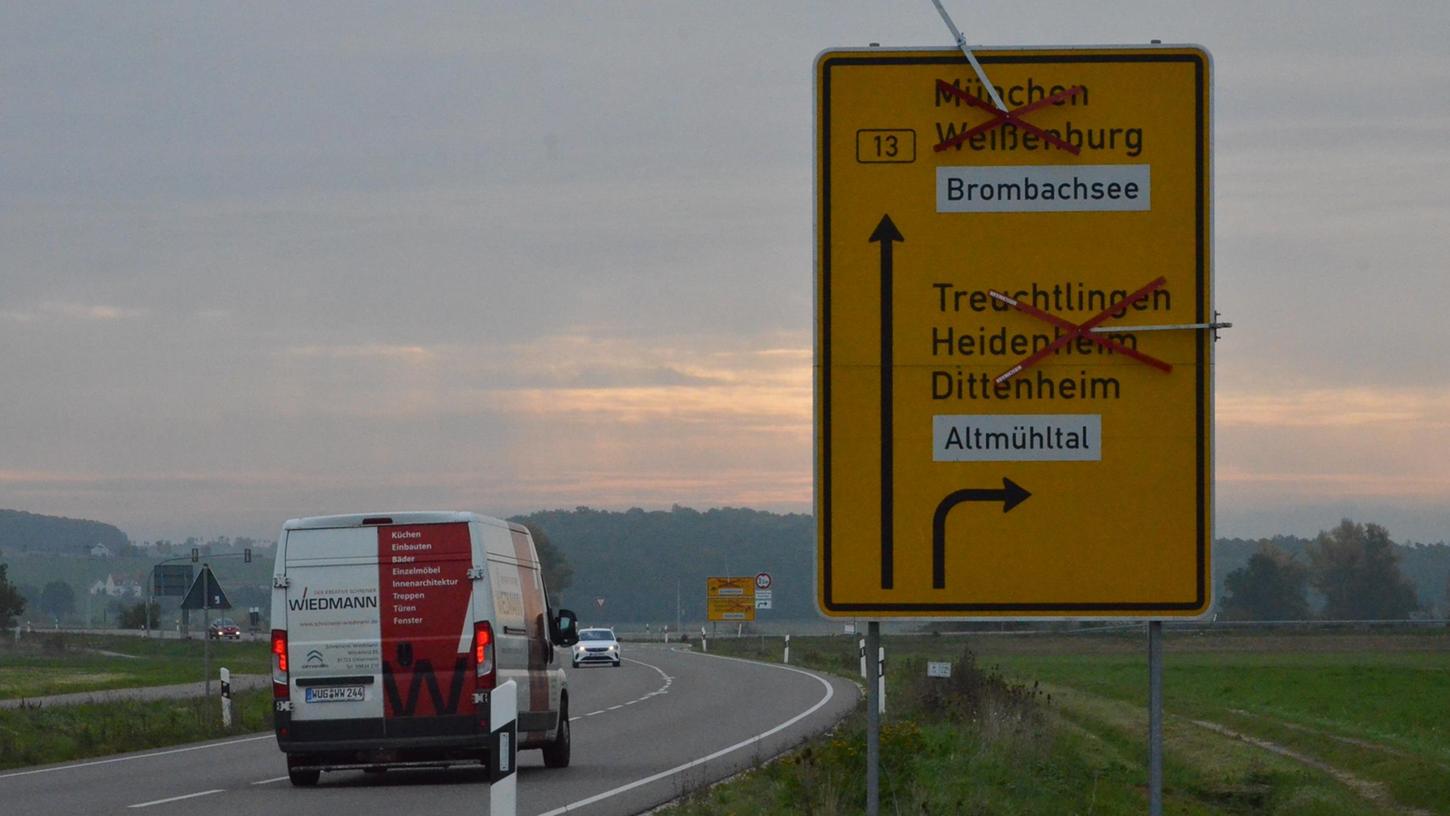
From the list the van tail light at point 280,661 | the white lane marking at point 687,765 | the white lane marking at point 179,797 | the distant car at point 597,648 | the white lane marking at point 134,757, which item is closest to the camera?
the white lane marking at point 687,765

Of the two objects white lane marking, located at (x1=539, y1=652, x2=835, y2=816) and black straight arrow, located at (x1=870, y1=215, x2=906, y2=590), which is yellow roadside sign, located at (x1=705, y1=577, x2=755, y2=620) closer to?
white lane marking, located at (x1=539, y1=652, x2=835, y2=816)

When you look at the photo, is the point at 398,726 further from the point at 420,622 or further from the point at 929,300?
the point at 929,300

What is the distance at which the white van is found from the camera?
17.7m

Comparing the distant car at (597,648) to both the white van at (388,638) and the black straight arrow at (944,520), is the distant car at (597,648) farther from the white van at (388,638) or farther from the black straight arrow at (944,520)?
the black straight arrow at (944,520)

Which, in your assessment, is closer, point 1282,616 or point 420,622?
point 420,622

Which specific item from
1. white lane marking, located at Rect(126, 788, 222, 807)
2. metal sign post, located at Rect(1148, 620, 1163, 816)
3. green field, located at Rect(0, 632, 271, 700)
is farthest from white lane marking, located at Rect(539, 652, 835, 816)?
green field, located at Rect(0, 632, 271, 700)

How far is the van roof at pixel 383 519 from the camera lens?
17.7 metres

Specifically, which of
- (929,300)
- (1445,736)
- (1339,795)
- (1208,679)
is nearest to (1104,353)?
(929,300)

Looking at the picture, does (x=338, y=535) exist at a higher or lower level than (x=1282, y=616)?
higher

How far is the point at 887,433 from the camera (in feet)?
20.9

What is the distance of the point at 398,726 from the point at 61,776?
5320 mm

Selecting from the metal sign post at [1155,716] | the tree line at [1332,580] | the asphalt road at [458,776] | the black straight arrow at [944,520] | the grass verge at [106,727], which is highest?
the black straight arrow at [944,520]

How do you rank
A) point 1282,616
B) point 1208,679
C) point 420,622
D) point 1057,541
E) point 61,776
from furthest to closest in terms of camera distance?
1. point 1282,616
2. point 1208,679
3. point 61,776
4. point 420,622
5. point 1057,541

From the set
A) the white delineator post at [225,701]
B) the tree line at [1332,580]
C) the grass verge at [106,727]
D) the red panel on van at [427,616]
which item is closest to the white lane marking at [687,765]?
the red panel on van at [427,616]
